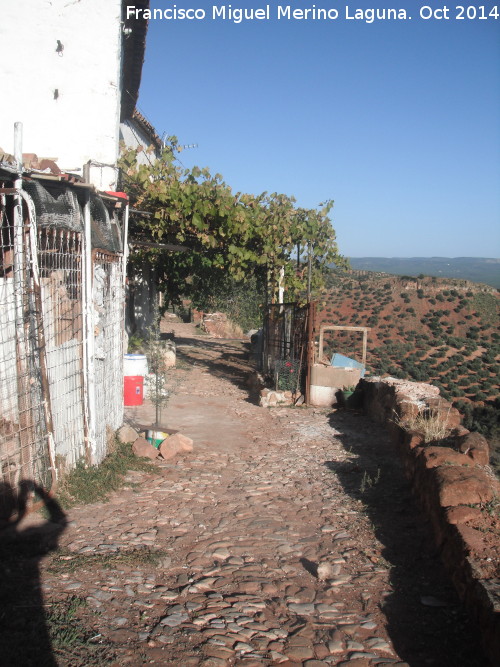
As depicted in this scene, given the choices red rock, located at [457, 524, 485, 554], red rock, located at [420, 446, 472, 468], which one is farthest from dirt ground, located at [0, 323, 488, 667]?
red rock, located at [420, 446, 472, 468]

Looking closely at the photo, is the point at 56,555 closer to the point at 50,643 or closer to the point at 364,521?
the point at 50,643

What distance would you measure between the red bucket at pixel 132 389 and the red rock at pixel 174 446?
2554 mm

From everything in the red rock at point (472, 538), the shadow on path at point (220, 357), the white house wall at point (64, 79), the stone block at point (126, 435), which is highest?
the white house wall at point (64, 79)

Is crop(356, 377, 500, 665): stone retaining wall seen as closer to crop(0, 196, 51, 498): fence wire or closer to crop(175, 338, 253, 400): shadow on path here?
crop(0, 196, 51, 498): fence wire

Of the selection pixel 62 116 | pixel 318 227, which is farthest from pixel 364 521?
pixel 318 227

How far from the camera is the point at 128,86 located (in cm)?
1228

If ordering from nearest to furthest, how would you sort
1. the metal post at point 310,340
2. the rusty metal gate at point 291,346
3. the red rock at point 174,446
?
the red rock at point 174,446 < the metal post at point 310,340 < the rusty metal gate at point 291,346

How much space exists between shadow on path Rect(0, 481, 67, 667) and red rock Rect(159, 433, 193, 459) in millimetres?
2159

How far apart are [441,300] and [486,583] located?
42.8 m

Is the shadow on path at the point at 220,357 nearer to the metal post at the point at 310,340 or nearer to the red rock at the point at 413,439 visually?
the metal post at the point at 310,340

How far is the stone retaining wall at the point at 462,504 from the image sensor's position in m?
3.09

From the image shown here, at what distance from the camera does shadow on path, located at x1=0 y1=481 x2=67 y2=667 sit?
2.78 m

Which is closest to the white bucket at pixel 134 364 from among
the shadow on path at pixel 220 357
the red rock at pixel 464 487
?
the shadow on path at pixel 220 357

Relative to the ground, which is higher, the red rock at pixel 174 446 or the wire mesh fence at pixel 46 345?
the wire mesh fence at pixel 46 345
